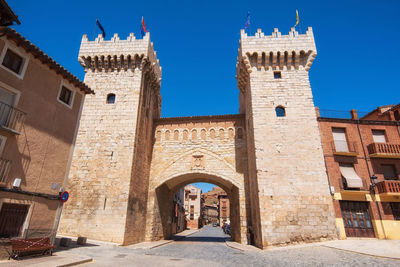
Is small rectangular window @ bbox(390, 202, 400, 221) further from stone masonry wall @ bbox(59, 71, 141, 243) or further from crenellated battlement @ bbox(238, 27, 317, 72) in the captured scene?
stone masonry wall @ bbox(59, 71, 141, 243)

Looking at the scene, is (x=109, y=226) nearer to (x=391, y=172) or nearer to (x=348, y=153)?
(x=348, y=153)

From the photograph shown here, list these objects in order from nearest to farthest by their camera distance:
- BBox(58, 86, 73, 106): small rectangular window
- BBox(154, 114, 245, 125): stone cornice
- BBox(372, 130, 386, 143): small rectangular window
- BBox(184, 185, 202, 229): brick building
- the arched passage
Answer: BBox(58, 86, 73, 106): small rectangular window → BBox(372, 130, 386, 143): small rectangular window → the arched passage → BBox(154, 114, 245, 125): stone cornice → BBox(184, 185, 202, 229): brick building

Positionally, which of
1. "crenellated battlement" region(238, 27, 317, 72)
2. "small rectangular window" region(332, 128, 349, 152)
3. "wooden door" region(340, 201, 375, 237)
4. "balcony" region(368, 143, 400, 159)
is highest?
"crenellated battlement" region(238, 27, 317, 72)

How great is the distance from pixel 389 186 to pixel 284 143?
6.60 m

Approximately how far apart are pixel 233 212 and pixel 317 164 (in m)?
8.15

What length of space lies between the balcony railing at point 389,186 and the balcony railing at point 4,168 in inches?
745

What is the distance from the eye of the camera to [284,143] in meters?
15.2

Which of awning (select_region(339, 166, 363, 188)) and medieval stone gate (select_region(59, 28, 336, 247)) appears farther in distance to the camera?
awning (select_region(339, 166, 363, 188))

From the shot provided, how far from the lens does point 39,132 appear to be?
976 centimetres

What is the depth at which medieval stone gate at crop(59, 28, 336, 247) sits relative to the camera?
45.8ft

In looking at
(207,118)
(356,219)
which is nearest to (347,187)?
(356,219)

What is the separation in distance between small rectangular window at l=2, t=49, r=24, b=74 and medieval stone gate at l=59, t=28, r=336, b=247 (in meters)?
7.31

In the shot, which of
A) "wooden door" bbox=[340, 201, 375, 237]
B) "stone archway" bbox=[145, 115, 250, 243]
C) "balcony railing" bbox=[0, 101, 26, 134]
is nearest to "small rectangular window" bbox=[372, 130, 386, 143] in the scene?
"wooden door" bbox=[340, 201, 375, 237]

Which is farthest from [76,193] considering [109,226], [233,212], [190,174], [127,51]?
[233,212]
